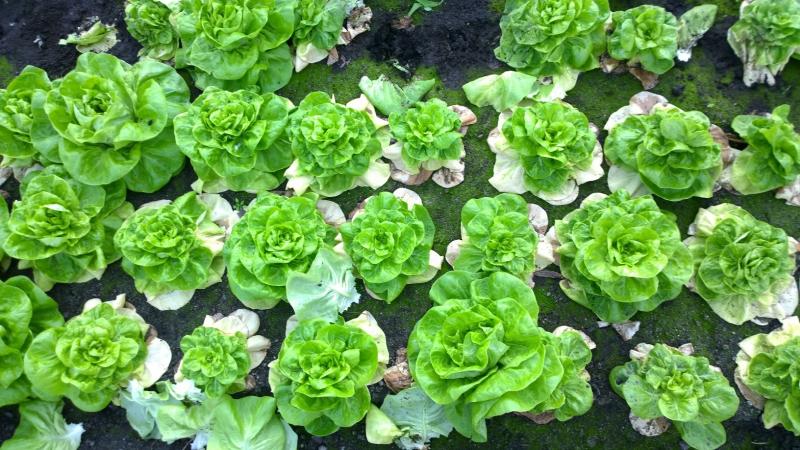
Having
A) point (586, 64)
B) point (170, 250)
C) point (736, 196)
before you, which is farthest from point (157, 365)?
point (736, 196)

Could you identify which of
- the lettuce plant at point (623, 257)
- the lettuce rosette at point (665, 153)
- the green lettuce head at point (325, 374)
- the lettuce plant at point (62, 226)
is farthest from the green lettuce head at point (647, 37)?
the lettuce plant at point (62, 226)

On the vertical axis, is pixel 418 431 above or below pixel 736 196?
below

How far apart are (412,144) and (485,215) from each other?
72cm

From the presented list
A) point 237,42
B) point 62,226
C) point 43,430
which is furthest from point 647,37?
point 43,430

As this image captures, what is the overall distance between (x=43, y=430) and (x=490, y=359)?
3117 millimetres

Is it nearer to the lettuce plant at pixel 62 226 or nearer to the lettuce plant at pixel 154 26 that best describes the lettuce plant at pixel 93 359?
the lettuce plant at pixel 62 226

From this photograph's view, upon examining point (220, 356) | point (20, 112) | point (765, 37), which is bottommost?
point (220, 356)

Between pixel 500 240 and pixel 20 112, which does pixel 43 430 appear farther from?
pixel 500 240

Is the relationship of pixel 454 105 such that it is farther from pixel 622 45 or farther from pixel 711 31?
pixel 711 31

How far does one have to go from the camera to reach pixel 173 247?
4.12 metres

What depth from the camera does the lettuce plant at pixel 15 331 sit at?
4.08 metres

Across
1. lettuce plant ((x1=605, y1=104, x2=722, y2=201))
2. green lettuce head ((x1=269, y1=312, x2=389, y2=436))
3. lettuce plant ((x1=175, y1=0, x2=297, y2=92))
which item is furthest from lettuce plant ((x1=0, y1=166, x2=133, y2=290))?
lettuce plant ((x1=605, y1=104, x2=722, y2=201))

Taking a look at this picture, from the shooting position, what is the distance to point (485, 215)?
4125mm

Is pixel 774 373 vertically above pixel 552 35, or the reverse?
pixel 552 35
